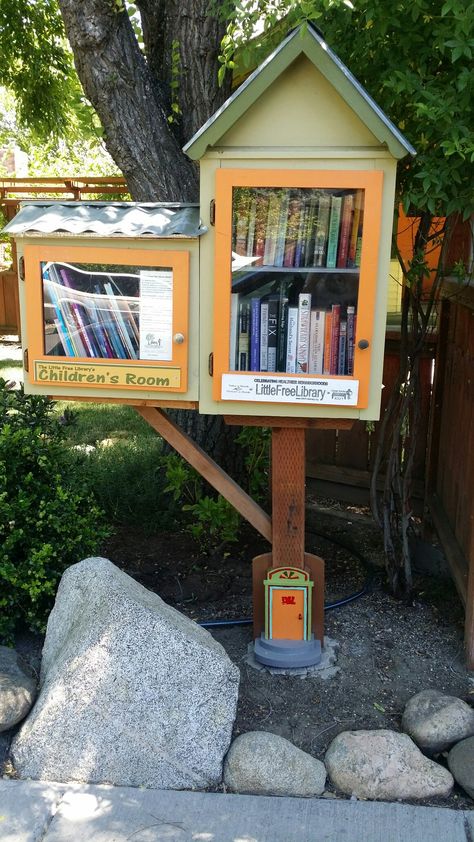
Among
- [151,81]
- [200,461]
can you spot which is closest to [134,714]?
[200,461]

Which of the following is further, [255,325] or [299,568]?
[299,568]

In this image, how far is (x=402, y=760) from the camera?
2891mm

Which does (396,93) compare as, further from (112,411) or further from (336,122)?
(112,411)

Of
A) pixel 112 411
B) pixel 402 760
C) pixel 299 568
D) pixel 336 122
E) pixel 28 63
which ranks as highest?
pixel 28 63

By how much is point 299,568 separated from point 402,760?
922mm

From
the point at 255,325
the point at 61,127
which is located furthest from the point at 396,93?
the point at 61,127

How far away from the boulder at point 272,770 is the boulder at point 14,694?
2.73ft

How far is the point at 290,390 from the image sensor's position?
10.1 ft

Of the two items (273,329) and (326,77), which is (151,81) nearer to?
(326,77)

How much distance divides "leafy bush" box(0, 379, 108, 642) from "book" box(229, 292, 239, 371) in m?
1.20

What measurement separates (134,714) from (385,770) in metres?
0.96

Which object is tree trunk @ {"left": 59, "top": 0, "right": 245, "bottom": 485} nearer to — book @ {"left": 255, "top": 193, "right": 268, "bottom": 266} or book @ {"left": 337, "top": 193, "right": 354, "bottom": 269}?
book @ {"left": 255, "top": 193, "right": 268, "bottom": 266}

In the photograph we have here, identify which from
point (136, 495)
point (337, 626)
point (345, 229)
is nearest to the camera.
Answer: point (345, 229)

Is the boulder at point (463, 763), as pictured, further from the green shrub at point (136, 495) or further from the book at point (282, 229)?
the green shrub at point (136, 495)
